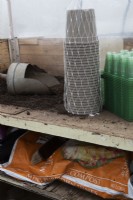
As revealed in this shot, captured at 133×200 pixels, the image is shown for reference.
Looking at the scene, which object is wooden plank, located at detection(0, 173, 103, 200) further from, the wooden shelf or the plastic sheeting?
the plastic sheeting

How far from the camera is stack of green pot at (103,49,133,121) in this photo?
1172mm

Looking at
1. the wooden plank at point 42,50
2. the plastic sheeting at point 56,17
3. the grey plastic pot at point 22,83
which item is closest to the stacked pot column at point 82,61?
the grey plastic pot at point 22,83

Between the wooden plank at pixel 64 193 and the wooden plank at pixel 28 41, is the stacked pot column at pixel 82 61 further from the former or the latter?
the wooden plank at pixel 28 41

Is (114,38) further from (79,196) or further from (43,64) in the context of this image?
(79,196)

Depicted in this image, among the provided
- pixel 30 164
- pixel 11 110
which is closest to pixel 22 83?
pixel 11 110

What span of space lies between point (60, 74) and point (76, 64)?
2.62ft

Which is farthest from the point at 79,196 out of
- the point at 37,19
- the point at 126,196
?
the point at 37,19

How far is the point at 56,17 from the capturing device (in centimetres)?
199

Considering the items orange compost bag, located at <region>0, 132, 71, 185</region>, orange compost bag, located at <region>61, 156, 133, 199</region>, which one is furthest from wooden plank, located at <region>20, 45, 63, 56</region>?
orange compost bag, located at <region>61, 156, 133, 199</region>

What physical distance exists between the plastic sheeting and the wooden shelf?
0.70 m

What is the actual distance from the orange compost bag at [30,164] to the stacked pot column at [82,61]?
272mm

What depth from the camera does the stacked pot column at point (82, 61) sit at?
1.22 metres

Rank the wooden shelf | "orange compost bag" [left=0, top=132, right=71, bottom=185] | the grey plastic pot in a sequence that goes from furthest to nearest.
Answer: the grey plastic pot, "orange compost bag" [left=0, top=132, right=71, bottom=185], the wooden shelf

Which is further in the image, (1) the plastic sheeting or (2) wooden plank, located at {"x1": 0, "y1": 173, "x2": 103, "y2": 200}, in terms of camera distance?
(1) the plastic sheeting
